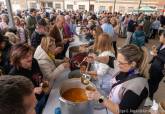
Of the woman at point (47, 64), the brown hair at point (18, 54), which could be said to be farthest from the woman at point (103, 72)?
the brown hair at point (18, 54)

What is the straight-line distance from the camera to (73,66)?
1.99 m

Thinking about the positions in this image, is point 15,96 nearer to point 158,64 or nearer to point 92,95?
point 92,95

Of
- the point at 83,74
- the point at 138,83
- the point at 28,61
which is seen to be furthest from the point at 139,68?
the point at 28,61

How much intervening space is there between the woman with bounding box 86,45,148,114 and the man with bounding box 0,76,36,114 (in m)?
0.65

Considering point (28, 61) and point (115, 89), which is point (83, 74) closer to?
point (115, 89)

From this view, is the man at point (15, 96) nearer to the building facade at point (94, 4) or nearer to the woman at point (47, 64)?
the woman at point (47, 64)

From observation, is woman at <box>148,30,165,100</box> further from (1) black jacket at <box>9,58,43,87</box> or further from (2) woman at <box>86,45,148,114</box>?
(1) black jacket at <box>9,58,43,87</box>

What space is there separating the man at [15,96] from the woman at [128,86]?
0.65 m

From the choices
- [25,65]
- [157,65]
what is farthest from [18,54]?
[157,65]

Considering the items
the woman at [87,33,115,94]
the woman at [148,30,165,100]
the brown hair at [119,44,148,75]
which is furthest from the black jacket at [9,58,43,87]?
the woman at [148,30,165,100]

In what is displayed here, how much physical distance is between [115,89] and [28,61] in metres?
0.81

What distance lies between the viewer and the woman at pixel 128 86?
1203 millimetres

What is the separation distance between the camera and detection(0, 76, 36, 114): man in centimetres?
61

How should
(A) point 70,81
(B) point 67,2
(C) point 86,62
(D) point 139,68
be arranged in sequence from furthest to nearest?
(B) point 67,2 < (C) point 86,62 < (A) point 70,81 < (D) point 139,68
